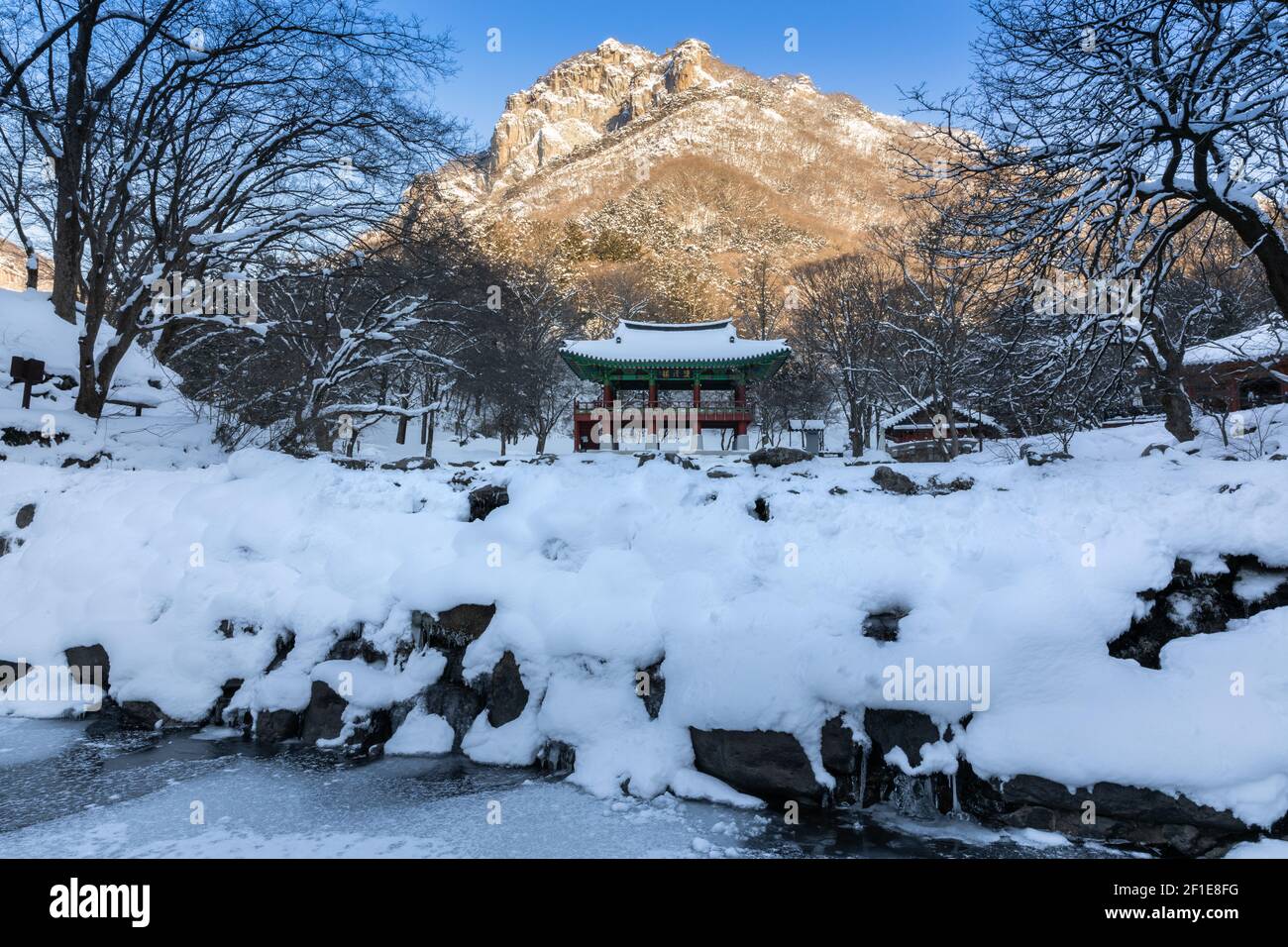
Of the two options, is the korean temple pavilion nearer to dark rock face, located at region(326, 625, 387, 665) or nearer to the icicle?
dark rock face, located at region(326, 625, 387, 665)

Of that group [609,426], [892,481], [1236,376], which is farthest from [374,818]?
[1236,376]

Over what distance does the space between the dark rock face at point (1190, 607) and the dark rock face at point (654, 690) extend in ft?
12.0

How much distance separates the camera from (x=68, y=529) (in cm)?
787

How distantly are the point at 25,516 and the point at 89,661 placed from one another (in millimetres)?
2995

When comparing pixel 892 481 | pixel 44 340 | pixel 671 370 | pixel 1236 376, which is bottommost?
pixel 892 481

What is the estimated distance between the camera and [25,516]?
8.19 meters

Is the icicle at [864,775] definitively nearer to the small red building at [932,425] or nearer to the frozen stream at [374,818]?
the frozen stream at [374,818]

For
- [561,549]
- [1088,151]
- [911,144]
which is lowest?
[561,549]

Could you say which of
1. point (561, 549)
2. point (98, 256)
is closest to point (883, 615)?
point (561, 549)

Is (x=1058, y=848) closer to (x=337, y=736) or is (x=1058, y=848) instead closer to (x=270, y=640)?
(x=337, y=736)

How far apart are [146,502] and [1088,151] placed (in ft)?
39.4

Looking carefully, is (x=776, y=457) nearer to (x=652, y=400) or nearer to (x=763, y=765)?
(x=763, y=765)

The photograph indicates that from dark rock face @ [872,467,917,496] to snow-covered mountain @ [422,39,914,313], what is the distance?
63.6 m
